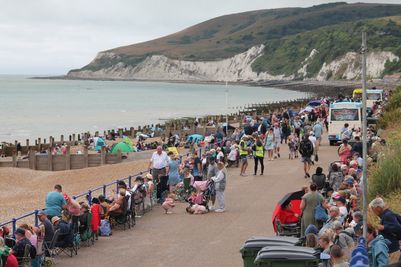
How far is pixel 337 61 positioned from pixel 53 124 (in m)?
108

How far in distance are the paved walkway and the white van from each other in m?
11.9

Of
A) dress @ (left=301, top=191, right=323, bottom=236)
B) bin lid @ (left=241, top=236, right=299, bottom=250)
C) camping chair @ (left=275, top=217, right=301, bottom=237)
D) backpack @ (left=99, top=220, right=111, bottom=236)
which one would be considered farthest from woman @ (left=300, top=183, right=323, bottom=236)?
backpack @ (left=99, top=220, right=111, bottom=236)

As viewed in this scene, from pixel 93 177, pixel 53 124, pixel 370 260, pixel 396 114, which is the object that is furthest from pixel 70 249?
pixel 53 124

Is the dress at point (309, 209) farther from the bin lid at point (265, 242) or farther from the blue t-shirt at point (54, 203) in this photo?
the blue t-shirt at point (54, 203)

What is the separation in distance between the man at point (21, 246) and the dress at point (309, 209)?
482cm

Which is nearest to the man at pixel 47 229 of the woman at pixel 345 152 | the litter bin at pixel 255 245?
the litter bin at pixel 255 245

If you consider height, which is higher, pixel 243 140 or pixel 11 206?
pixel 243 140

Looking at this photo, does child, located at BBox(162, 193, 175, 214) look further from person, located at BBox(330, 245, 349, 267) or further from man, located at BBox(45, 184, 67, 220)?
person, located at BBox(330, 245, 349, 267)

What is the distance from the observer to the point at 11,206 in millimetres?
24438

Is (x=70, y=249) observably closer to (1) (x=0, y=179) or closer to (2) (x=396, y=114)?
(1) (x=0, y=179)

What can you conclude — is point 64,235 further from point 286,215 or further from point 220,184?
point 220,184

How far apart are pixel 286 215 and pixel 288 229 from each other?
35cm

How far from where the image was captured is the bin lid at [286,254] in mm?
10125

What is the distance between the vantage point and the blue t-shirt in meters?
15.1
